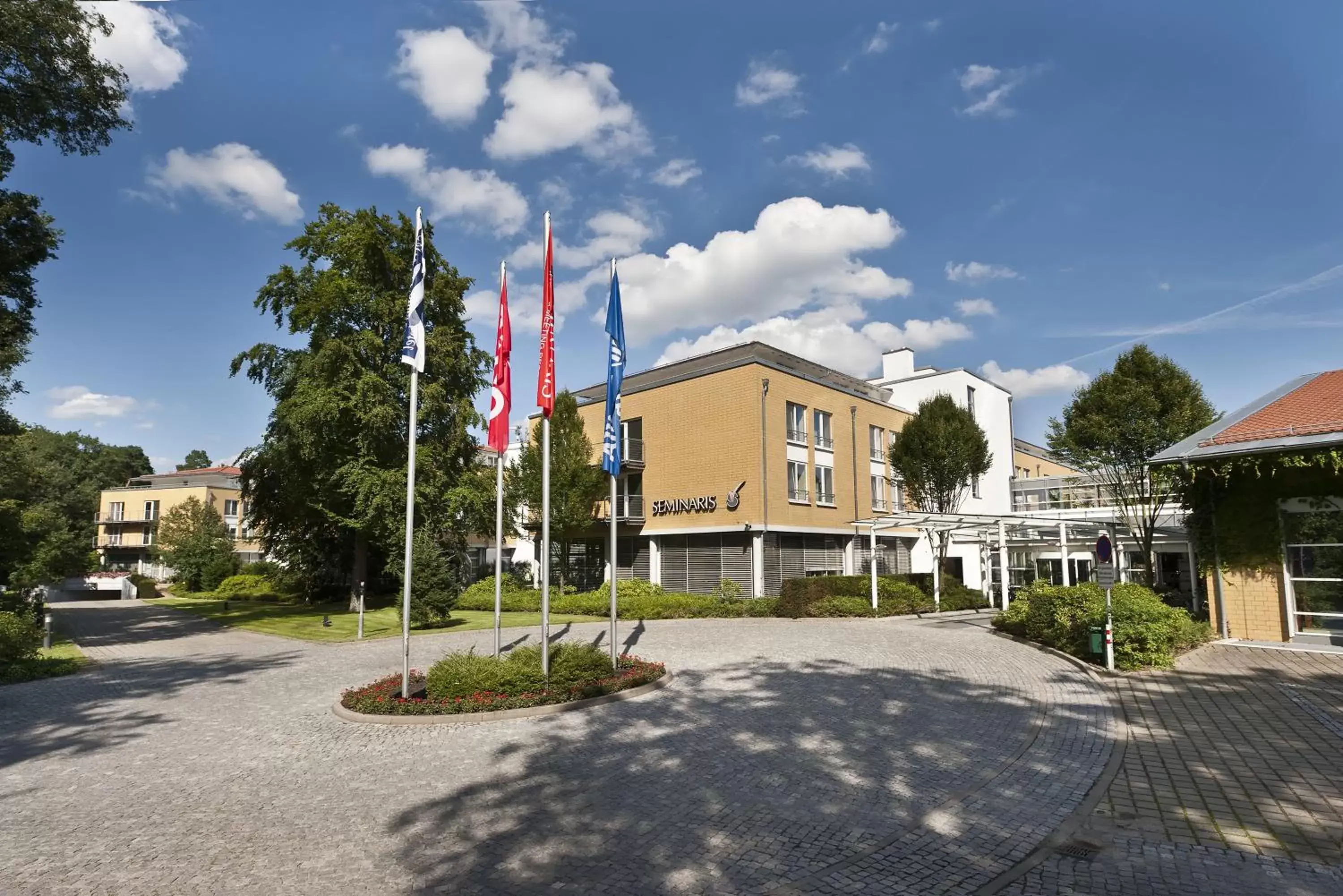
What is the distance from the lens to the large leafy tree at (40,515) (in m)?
23.2

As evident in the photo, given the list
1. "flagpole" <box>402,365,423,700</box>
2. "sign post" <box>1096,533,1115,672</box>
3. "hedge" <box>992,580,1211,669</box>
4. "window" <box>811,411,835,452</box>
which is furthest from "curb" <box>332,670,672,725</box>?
"window" <box>811,411,835,452</box>

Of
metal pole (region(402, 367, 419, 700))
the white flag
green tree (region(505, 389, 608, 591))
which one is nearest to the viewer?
metal pole (region(402, 367, 419, 700))

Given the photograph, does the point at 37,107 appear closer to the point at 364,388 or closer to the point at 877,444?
the point at 364,388

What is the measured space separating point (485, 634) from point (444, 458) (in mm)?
12305

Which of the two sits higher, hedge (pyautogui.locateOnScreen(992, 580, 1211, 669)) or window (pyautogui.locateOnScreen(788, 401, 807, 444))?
window (pyautogui.locateOnScreen(788, 401, 807, 444))

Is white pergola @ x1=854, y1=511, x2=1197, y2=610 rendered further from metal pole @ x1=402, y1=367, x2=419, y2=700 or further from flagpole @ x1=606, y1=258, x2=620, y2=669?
metal pole @ x1=402, y1=367, x2=419, y2=700

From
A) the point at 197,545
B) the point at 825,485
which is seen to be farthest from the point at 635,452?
the point at 197,545

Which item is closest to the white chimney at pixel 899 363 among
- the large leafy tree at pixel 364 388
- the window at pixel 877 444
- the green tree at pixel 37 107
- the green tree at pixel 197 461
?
the window at pixel 877 444

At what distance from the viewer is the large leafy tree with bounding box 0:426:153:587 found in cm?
2317

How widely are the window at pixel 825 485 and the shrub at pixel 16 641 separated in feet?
87.6

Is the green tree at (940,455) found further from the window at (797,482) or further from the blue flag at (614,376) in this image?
the blue flag at (614,376)

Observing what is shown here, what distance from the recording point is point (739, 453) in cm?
3077

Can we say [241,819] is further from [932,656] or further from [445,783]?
[932,656]

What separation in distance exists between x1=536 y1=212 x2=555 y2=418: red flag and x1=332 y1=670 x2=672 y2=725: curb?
15.6 feet
